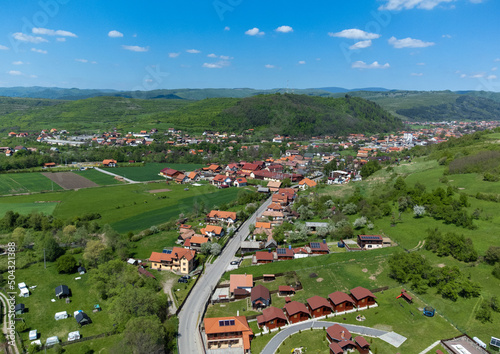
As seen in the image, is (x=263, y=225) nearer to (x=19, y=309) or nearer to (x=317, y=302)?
(x=317, y=302)

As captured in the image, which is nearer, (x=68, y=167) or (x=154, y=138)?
(x=68, y=167)

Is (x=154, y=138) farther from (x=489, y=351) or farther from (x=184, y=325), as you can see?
(x=489, y=351)

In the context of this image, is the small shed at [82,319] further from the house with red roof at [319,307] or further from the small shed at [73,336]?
the house with red roof at [319,307]

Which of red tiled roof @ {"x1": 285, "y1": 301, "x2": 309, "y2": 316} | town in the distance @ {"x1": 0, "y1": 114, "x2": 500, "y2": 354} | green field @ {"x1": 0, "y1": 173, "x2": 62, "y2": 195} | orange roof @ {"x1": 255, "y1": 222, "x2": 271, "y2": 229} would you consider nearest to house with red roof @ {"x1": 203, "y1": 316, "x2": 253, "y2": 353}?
town in the distance @ {"x1": 0, "y1": 114, "x2": 500, "y2": 354}

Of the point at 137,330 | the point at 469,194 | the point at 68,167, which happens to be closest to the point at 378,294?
the point at 137,330

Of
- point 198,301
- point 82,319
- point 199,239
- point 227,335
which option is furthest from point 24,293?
point 227,335

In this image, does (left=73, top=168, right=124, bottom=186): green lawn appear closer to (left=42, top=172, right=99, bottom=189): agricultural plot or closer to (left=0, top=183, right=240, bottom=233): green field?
(left=42, top=172, right=99, bottom=189): agricultural plot
